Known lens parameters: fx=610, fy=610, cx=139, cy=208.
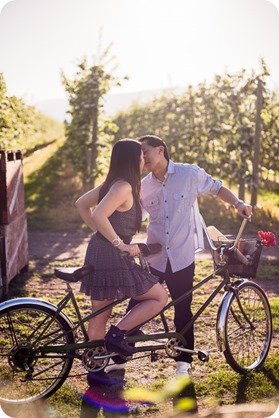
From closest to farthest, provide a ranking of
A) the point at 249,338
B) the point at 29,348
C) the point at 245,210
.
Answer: the point at 29,348
the point at 245,210
the point at 249,338

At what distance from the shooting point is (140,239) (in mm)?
9906

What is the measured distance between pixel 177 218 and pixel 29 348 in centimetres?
133

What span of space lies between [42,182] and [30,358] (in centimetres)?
1247

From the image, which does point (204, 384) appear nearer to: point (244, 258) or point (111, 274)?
point (244, 258)

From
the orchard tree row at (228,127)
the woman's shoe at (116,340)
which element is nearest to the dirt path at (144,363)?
the woman's shoe at (116,340)

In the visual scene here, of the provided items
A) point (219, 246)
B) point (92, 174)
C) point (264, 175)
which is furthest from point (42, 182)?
point (219, 246)

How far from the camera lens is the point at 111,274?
3707mm

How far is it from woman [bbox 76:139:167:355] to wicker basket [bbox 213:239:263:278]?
25.9 inches

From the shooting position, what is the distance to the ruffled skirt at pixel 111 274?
3.70 metres

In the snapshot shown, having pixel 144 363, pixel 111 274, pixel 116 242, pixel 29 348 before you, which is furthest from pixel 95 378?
pixel 116 242

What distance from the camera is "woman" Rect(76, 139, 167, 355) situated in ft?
11.8

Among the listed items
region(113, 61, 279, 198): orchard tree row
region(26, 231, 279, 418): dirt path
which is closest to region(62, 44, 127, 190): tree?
region(113, 61, 279, 198): orchard tree row

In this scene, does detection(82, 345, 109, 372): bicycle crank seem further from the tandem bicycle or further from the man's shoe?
the man's shoe

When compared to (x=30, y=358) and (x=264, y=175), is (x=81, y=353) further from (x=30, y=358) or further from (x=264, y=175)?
(x=264, y=175)
